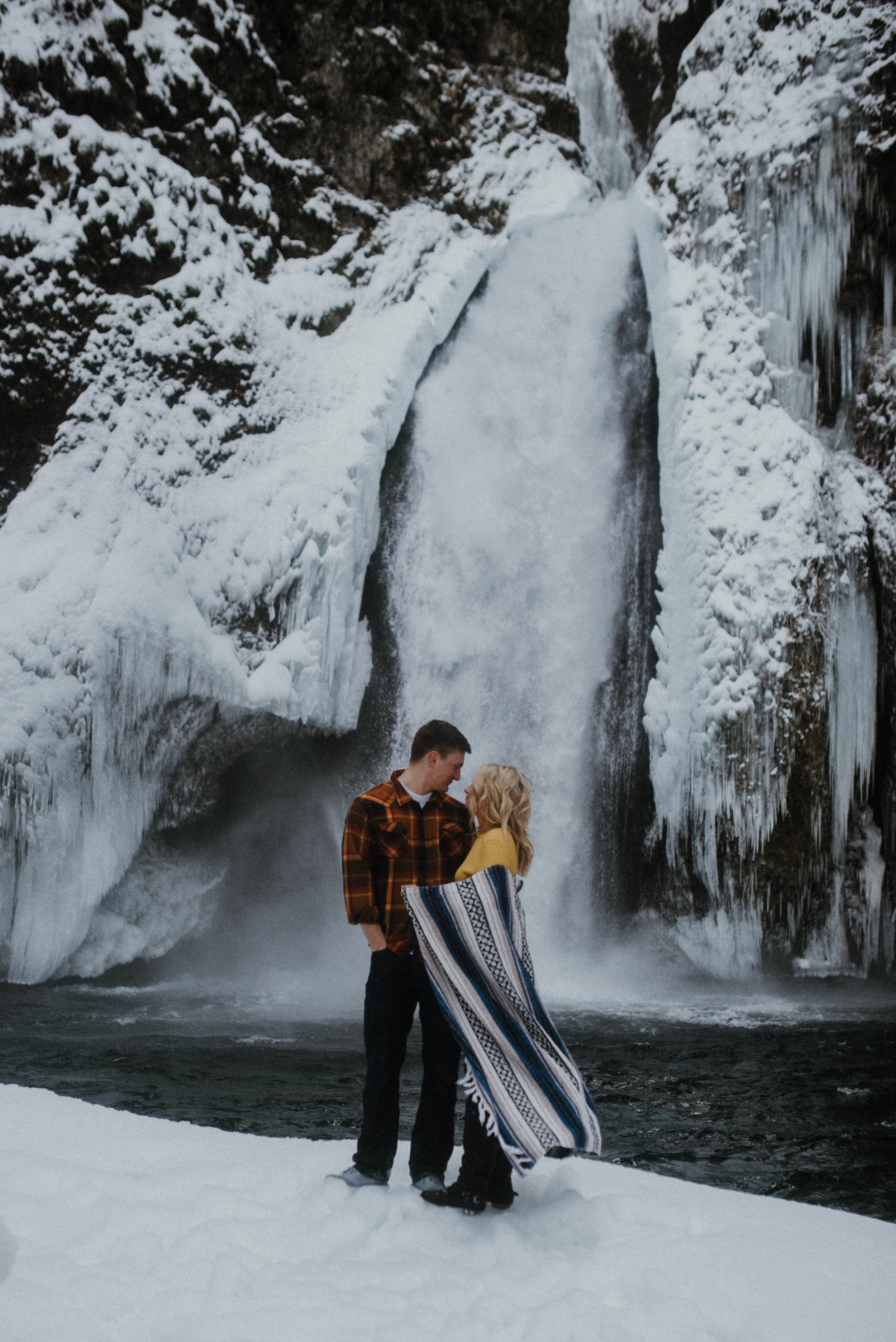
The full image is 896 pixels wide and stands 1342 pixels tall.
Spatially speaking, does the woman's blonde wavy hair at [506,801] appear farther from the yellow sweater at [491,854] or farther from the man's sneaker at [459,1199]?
the man's sneaker at [459,1199]

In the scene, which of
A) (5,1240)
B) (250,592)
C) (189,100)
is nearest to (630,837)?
(250,592)

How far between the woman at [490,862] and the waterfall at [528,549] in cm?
645

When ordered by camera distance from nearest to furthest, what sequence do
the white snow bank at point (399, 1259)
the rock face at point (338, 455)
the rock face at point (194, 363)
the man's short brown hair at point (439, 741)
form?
the white snow bank at point (399, 1259) → the man's short brown hair at point (439, 741) → the rock face at point (194, 363) → the rock face at point (338, 455)

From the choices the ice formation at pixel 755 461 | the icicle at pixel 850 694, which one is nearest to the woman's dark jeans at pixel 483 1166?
the ice formation at pixel 755 461

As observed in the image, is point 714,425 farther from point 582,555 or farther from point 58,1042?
point 58,1042

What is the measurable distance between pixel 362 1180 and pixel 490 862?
98 cm

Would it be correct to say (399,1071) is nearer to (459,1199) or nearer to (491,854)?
(459,1199)

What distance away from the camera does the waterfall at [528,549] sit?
9.40 m

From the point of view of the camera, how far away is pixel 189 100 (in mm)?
9844

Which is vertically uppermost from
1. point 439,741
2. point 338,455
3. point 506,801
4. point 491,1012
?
point 338,455

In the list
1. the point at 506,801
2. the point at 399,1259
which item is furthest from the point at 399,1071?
the point at 506,801

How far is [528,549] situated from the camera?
9742mm

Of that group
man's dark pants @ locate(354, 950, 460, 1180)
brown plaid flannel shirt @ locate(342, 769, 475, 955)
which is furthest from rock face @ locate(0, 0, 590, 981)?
man's dark pants @ locate(354, 950, 460, 1180)

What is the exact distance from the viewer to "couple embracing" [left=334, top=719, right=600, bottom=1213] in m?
2.66
